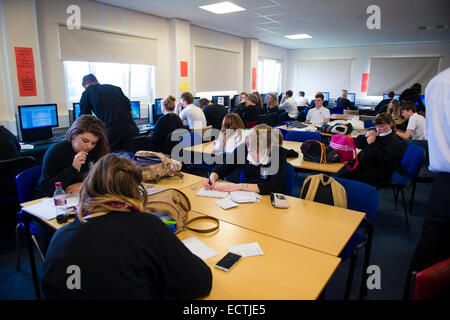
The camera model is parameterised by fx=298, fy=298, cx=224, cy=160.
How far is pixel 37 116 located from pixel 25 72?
636 mm

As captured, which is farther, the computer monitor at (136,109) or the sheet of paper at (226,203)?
the computer monitor at (136,109)

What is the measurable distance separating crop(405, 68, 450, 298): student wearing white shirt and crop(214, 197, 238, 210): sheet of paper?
3.47ft

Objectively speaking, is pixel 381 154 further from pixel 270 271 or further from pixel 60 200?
pixel 60 200

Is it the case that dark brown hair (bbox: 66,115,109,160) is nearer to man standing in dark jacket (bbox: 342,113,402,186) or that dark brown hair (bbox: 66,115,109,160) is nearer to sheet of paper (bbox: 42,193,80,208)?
sheet of paper (bbox: 42,193,80,208)

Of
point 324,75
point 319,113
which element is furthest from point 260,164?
point 324,75

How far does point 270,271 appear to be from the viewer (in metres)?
1.33

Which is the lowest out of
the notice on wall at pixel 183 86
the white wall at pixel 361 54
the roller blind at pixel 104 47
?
the notice on wall at pixel 183 86

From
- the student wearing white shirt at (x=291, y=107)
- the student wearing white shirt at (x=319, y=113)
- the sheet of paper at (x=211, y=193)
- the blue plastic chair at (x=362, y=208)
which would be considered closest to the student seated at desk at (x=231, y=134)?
the sheet of paper at (x=211, y=193)

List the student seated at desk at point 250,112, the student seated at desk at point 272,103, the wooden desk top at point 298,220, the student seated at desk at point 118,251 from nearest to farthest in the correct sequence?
the student seated at desk at point 118,251
the wooden desk top at point 298,220
the student seated at desk at point 250,112
the student seated at desk at point 272,103

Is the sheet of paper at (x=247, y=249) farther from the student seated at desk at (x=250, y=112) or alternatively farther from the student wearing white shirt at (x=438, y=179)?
the student seated at desk at (x=250, y=112)

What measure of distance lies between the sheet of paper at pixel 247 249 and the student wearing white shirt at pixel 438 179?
2.56 ft

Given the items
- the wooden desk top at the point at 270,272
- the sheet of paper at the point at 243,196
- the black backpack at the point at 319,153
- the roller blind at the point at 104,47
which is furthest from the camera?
the roller blind at the point at 104,47

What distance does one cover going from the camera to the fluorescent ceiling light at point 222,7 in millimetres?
5074
